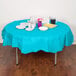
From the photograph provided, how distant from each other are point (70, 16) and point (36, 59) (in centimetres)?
121

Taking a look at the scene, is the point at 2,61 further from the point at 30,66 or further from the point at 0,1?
the point at 0,1

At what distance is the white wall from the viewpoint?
3.17 m

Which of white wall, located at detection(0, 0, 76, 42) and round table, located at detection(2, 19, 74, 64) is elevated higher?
white wall, located at detection(0, 0, 76, 42)

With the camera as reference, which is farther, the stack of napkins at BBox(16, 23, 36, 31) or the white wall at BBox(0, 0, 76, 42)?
the white wall at BBox(0, 0, 76, 42)

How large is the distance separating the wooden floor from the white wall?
2.35ft

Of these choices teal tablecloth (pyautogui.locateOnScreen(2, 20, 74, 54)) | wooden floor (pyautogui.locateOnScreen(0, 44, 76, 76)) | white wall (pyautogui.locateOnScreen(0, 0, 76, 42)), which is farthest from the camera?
white wall (pyautogui.locateOnScreen(0, 0, 76, 42))

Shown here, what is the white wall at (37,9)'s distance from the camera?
317 cm

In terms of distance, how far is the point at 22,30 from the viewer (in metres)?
2.54

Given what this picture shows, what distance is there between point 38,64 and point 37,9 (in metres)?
1.19

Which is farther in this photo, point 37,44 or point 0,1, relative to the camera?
point 0,1

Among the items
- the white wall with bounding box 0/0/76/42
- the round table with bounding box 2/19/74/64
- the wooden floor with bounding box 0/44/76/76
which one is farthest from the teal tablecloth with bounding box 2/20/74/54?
the white wall with bounding box 0/0/76/42

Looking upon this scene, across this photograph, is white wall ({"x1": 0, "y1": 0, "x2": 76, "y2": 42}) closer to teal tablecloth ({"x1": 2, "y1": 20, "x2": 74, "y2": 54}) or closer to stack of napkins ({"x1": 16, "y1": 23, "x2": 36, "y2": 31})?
stack of napkins ({"x1": 16, "y1": 23, "x2": 36, "y2": 31})

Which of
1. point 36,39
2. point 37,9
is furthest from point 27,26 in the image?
point 37,9

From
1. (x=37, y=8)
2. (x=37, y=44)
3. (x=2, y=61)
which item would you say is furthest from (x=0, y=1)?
(x=37, y=44)
